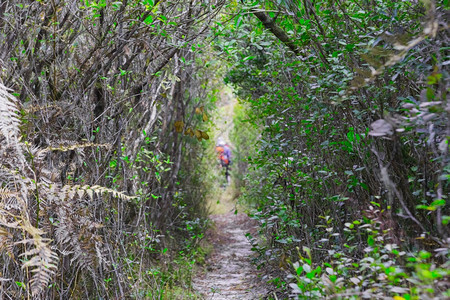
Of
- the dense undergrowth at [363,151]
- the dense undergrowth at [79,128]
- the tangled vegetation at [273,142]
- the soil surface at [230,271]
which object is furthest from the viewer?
the soil surface at [230,271]

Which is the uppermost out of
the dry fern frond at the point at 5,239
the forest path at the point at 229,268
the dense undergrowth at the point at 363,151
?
the dense undergrowth at the point at 363,151

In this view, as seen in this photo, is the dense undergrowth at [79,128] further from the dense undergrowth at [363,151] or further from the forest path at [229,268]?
the dense undergrowth at [363,151]

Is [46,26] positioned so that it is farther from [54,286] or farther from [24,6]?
[54,286]

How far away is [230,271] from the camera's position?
20.6 feet

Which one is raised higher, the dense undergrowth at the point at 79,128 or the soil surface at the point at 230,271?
the dense undergrowth at the point at 79,128

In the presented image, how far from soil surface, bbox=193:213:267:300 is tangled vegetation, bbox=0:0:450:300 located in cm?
51

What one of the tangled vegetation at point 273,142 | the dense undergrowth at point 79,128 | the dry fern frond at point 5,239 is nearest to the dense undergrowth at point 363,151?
the tangled vegetation at point 273,142

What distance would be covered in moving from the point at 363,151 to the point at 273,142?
4.47 feet

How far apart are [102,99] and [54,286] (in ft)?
5.36

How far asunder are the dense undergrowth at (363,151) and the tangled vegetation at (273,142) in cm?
2

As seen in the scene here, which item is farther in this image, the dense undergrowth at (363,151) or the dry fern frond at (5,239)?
the dry fern frond at (5,239)

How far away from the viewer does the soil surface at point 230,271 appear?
4.84 m

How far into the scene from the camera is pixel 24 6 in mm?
3416

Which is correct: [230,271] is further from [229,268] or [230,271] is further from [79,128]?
[79,128]
